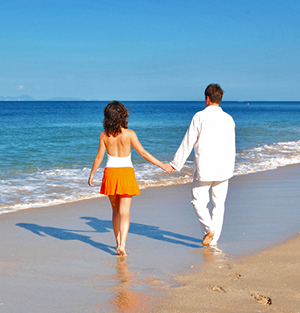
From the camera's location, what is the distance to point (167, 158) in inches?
557

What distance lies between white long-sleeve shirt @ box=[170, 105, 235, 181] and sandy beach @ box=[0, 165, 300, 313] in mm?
947

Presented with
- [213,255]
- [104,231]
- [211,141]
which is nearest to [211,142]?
[211,141]

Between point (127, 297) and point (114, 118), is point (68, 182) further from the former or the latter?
point (127, 297)

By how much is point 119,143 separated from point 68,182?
5558 millimetres

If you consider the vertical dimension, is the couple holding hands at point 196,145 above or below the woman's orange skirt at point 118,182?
above

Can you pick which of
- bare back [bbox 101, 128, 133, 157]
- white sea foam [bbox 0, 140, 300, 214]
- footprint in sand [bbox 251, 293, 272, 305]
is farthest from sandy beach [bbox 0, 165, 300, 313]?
bare back [bbox 101, 128, 133, 157]

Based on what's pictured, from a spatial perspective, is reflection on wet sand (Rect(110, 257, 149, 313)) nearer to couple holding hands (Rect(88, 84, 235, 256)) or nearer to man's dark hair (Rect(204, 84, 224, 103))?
couple holding hands (Rect(88, 84, 235, 256))

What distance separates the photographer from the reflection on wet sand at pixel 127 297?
9.39ft

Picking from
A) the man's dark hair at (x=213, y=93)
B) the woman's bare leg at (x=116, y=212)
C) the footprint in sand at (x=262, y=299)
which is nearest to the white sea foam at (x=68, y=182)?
the woman's bare leg at (x=116, y=212)

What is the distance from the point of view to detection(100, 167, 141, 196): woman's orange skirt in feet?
13.0

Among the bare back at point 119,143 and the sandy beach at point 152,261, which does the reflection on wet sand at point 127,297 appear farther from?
the bare back at point 119,143

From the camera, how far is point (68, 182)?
916cm

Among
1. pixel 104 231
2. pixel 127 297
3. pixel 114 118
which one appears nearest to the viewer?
pixel 127 297

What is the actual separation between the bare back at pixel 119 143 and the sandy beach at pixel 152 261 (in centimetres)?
119
